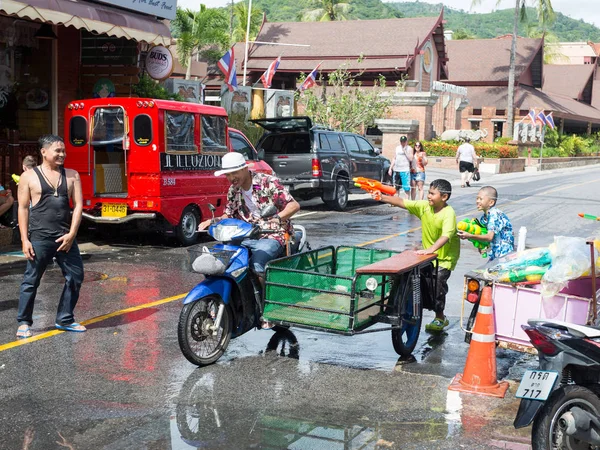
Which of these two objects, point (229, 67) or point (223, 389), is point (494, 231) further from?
point (229, 67)

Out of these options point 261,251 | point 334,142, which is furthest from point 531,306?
point 334,142

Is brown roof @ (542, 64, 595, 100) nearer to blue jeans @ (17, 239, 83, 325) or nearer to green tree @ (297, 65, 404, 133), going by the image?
green tree @ (297, 65, 404, 133)

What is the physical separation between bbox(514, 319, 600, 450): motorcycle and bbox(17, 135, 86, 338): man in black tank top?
4580mm

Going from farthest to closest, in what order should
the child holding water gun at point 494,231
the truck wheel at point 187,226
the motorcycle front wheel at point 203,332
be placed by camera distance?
the truck wheel at point 187,226 → the child holding water gun at point 494,231 → the motorcycle front wheel at point 203,332

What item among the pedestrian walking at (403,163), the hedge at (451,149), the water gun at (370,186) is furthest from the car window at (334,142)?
the hedge at (451,149)

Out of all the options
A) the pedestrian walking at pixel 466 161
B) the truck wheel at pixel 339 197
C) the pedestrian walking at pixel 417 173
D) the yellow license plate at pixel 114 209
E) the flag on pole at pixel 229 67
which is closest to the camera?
the yellow license plate at pixel 114 209

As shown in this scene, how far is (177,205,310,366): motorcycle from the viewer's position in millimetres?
6715

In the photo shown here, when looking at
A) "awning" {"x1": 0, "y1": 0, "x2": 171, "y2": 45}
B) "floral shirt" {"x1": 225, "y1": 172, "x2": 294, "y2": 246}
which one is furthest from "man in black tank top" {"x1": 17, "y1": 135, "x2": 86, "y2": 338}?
"awning" {"x1": 0, "y1": 0, "x2": 171, "y2": 45}

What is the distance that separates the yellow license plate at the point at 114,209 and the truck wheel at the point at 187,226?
3.13ft

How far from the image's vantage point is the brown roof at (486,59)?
5669 cm

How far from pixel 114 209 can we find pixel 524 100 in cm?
4528

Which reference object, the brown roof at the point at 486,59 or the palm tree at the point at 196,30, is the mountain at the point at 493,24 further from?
the palm tree at the point at 196,30

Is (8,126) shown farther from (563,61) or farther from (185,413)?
(563,61)

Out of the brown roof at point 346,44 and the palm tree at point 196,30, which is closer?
the palm tree at point 196,30
